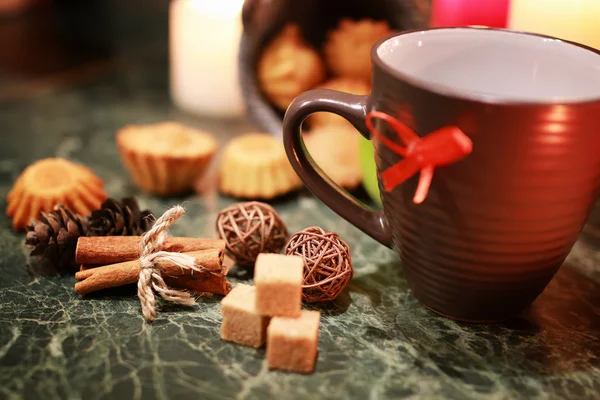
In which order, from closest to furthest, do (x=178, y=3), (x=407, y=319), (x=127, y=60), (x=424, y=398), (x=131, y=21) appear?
(x=424, y=398), (x=407, y=319), (x=178, y=3), (x=127, y=60), (x=131, y=21)

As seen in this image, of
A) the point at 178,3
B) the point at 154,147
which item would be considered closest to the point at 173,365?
the point at 154,147

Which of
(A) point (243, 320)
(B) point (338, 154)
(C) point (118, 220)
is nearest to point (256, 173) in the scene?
(B) point (338, 154)

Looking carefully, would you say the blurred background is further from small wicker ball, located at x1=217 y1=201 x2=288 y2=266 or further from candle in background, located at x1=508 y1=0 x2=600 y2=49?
small wicker ball, located at x1=217 y1=201 x2=288 y2=266

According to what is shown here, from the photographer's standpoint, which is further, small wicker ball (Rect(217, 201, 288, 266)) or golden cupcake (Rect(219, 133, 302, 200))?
golden cupcake (Rect(219, 133, 302, 200))

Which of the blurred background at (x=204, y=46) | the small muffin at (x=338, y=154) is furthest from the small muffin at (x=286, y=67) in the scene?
the small muffin at (x=338, y=154)

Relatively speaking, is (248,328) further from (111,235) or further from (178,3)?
(178,3)

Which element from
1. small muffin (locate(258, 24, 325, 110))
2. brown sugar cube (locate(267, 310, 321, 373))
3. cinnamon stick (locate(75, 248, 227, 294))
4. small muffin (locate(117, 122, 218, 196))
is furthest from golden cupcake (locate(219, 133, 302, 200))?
brown sugar cube (locate(267, 310, 321, 373))

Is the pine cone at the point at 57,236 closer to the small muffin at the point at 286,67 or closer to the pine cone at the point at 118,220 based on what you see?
the pine cone at the point at 118,220
